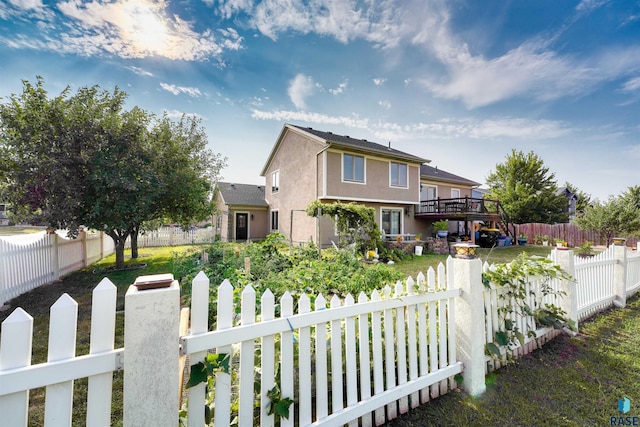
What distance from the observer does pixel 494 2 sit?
639cm

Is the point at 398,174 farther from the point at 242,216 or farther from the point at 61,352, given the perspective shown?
the point at 61,352

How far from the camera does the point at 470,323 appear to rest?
2.49 meters

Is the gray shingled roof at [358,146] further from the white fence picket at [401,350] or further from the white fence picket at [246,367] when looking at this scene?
the white fence picket at [246,367]

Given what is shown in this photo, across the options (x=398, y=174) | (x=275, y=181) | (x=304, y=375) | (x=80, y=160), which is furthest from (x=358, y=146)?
(x=304, y=375)

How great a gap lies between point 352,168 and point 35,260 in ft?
38.0

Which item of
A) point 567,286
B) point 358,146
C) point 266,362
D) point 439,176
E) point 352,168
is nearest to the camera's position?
point 266,362

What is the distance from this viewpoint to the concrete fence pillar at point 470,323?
2.49 meters

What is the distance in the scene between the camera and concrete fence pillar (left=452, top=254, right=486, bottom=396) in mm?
2486

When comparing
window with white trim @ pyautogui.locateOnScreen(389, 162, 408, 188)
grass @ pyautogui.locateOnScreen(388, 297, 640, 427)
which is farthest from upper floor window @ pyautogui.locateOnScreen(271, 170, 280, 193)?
grass @ pyautogui.locateOnScreen(388, 297, 640, 427)

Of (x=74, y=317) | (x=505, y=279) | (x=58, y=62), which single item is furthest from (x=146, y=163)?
(x=505, y=279)

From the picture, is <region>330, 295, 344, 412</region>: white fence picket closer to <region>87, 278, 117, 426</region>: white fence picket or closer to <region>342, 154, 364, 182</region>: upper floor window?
<region>87, 278, 117, 426</region>: white fence picket

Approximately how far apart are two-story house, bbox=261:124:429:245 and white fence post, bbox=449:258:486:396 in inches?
352

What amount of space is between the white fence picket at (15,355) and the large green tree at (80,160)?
6.69 metres

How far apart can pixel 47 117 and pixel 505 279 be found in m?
9.74
